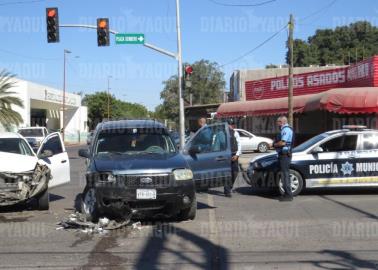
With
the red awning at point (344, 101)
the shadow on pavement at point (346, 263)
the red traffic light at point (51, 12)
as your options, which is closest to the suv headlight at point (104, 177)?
the shadow on pavement at point (346, 263)

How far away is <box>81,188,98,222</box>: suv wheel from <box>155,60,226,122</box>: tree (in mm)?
69240

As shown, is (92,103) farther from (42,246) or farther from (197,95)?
(42,246)

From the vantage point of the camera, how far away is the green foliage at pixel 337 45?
78056 mm

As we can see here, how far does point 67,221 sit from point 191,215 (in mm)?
2065

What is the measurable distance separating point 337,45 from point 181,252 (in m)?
80.0

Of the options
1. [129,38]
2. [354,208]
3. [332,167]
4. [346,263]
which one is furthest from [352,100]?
[346,263]

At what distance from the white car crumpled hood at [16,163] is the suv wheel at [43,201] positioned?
61 centimetres

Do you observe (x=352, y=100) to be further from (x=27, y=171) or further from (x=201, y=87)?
(x=201, y=87)

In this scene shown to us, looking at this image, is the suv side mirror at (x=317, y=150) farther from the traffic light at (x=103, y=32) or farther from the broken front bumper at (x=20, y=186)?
the traffic light at (x=103, y=32)

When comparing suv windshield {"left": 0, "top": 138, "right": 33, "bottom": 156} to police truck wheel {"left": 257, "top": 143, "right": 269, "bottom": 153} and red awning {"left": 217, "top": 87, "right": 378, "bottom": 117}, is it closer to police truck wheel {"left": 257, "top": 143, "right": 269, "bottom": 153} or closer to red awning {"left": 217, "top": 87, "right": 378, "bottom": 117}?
red awning {"left": 217, "top": 87, "right": 378, "bottom": 117}

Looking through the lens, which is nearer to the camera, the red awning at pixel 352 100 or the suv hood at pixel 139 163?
the suv hood at pixel 139 163

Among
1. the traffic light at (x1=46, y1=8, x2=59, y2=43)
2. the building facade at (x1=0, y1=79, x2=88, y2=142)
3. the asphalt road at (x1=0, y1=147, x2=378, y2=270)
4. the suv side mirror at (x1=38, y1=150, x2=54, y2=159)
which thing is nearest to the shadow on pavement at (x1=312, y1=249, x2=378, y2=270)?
the asphalt road at (x1=0, y1=147, x2=378, y2=270)

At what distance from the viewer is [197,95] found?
8169cm

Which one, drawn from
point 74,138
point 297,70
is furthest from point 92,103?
point 297,70
